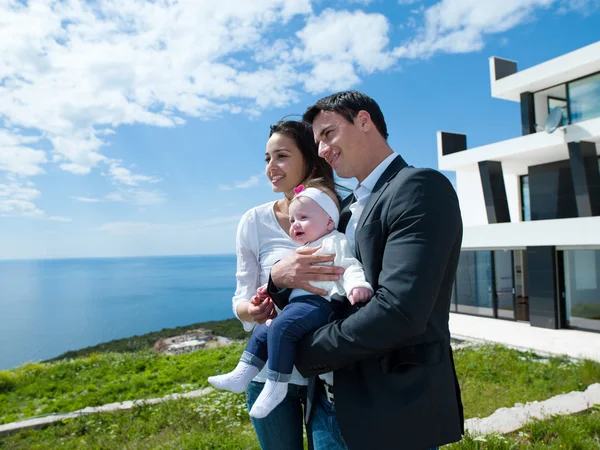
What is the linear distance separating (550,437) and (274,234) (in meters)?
3.94

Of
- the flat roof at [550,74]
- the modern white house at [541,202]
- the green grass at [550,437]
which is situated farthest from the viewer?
the modern white house at [541,202]

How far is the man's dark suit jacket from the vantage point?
1.50m

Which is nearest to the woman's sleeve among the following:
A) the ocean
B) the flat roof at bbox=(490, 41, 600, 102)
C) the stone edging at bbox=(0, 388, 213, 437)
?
the stone edging at bbox=(0, 388, 213, 437)

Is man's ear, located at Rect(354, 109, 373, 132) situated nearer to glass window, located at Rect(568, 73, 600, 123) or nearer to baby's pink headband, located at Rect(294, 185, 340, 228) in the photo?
baby's pink headband, located at Rect(294, 185, 340, 228)

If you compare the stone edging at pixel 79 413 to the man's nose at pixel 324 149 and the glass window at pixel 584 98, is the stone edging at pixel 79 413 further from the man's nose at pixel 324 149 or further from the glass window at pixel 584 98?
the glass window at pixel 584 98

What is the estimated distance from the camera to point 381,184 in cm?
185

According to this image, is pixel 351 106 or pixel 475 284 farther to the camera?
pixel 475 284

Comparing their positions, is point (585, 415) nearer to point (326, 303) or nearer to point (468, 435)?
point (468, 435)

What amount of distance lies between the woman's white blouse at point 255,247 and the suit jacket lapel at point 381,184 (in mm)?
813

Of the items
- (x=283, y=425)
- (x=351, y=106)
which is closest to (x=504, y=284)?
(x=283, y=425)

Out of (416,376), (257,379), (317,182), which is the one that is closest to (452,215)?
(416,376)

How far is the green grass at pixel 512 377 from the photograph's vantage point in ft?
22.6

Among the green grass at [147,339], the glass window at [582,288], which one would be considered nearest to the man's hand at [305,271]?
the glass window at [582,288]

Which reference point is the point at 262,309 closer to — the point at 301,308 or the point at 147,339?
the point at 301,308
